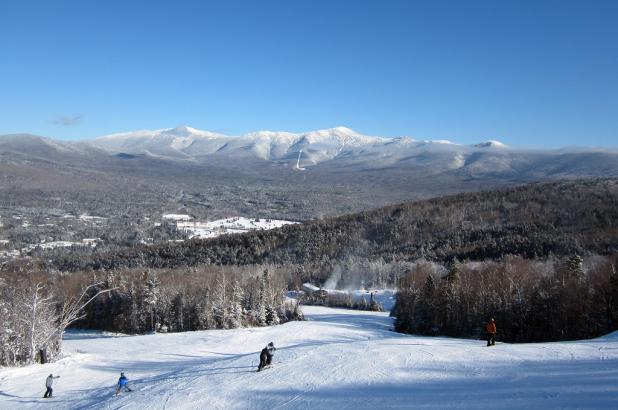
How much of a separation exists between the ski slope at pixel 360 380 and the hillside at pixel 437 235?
217 ft

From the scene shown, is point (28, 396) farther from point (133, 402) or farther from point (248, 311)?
point (248, 311)

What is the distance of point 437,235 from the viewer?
122375 millimetres

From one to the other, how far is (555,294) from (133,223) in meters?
178

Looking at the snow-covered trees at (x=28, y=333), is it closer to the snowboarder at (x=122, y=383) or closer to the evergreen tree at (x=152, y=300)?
the snowboarder at (x=122, y=383)

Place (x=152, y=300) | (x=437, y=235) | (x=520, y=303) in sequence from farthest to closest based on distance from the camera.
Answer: (x=437, y=235)
(x=152, y=300)
(x=520, y=303)

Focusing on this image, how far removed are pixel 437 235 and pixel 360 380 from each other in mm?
102854

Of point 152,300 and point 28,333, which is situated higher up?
point 28,333

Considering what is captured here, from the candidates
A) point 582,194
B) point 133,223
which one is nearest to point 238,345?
point 582,194

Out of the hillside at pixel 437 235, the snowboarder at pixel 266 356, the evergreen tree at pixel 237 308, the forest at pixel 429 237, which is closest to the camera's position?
the snowboarder at pixel 266 356

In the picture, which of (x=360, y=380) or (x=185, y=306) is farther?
(x=185, y=306)

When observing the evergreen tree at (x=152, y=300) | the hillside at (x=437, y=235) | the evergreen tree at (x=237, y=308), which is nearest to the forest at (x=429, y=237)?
the hillside at (x=437, y=235)

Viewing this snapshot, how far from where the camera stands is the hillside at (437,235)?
321 feet

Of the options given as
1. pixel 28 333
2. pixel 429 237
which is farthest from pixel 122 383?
pixel 429 237

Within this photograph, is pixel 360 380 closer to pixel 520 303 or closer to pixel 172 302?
pixel 520 303
